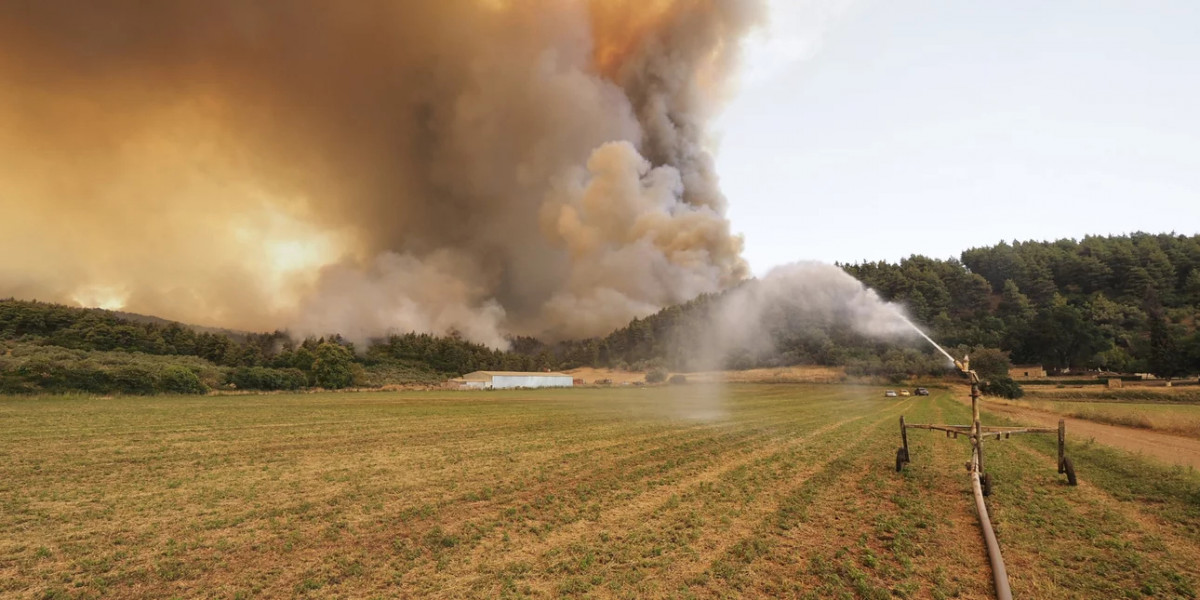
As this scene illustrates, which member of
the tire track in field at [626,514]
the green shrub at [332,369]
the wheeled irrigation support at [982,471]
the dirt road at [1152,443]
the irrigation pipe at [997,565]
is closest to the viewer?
the irrigation pipe at [997,565]

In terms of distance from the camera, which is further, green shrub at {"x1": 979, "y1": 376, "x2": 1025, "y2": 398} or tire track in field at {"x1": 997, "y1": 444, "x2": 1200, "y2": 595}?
green shrub at {"x1": 979, "y1": 376, "x2": 1025, "y2": 398}

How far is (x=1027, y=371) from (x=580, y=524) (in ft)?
502

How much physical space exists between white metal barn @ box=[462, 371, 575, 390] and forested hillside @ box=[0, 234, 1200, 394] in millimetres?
26310

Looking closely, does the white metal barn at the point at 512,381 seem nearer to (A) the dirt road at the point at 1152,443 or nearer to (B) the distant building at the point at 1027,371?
(A) the dirt road at the point at 1152,443

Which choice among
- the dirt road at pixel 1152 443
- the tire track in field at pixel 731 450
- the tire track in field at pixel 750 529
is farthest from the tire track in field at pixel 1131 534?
the dirt road at pixel 1152 443

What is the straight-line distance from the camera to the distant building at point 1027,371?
4491 inches

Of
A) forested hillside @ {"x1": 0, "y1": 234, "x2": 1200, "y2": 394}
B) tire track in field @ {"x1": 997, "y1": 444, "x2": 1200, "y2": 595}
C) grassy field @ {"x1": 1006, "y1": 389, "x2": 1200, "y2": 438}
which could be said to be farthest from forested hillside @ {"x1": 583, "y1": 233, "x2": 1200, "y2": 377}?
tire track in field @ {"x1": 997, "y1": 444, "x2": 1200, "y2": 595}

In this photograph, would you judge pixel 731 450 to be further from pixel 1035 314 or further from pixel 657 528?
Result: pixel 1035 314

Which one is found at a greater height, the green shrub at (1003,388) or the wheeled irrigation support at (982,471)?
the wheeled irrigation support at (982,471)

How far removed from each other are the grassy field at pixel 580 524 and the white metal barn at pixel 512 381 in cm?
11311

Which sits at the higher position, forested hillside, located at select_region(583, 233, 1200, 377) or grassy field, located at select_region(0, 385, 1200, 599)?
forested hillside, located at select_region(583, 233, 1200, 377)

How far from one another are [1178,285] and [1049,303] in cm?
3421

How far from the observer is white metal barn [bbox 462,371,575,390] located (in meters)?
133

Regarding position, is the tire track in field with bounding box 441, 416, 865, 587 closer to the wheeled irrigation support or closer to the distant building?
the wheeled irrigation support
